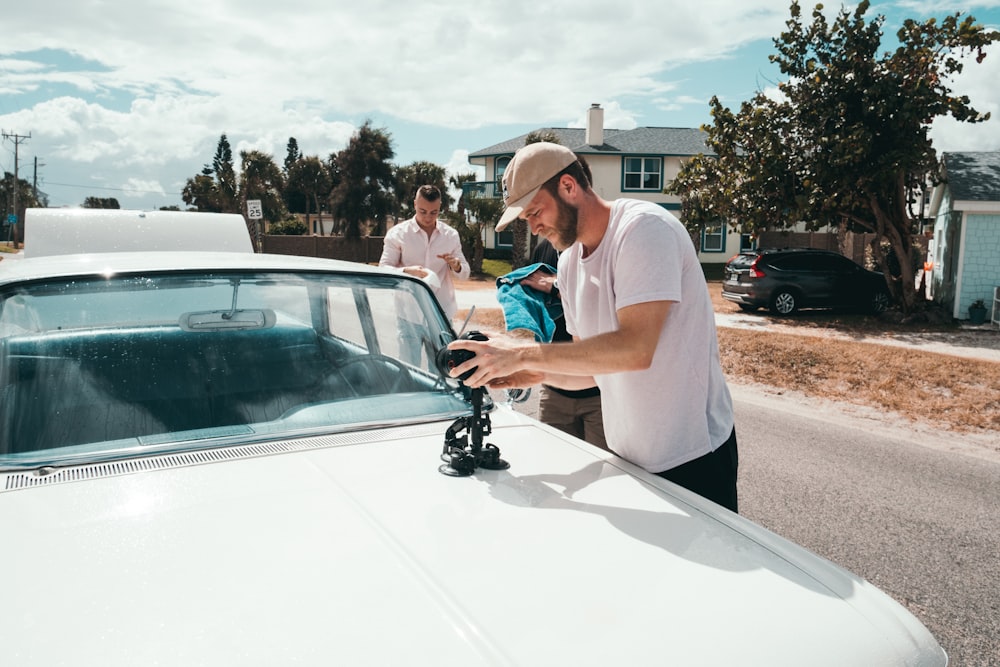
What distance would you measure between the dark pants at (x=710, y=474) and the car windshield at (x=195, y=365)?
79 cm

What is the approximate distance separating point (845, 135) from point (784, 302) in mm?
4395

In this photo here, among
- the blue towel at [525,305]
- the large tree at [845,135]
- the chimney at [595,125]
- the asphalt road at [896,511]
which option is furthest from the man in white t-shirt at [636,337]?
the chimney at [595,125]

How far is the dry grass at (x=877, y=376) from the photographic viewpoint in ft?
26.9

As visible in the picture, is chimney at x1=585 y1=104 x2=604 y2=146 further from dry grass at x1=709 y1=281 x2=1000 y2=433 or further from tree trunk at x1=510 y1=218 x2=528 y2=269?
dry grass at x1=709 y1=281 x2=1000 y2=433

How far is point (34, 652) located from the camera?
52.2 inches

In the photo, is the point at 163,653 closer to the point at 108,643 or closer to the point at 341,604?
the point at 108,643

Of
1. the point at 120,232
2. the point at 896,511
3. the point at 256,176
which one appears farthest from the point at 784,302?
the point at 256,176

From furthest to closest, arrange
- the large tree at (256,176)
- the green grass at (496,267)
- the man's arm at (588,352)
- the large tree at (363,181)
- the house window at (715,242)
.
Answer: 1. the large tree at (256,176)
2. the large tree at (363,181)
3. the house window at (715,242)
4. the green grass at (496,267)
5. the man's arm at (588,352)

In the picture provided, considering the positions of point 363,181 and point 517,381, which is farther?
point 363,181

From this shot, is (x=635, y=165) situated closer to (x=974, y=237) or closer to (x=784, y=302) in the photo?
(x=784, y=302)

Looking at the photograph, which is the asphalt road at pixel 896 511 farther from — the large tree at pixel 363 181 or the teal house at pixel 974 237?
the large tree at pixel 363 181

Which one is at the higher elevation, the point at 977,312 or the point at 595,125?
the point at 595,125

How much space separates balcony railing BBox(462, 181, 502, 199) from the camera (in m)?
39.0

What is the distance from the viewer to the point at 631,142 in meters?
40.0
